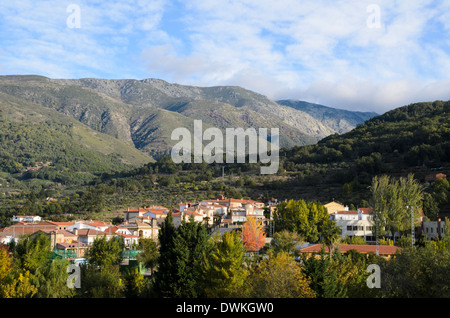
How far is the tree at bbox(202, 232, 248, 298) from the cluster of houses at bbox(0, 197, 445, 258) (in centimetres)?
1770

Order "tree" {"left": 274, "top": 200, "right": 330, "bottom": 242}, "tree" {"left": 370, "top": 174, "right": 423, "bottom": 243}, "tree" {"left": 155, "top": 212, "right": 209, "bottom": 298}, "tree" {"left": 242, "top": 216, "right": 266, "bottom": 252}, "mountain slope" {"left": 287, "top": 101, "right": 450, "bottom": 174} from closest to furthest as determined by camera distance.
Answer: "tree" {"left": 155, "top": 212, "right": 209, "bottom": 298}, "tree" {"left": 242, "top": 216, "right": 266, "bottom": 252}, "tree" {"left": 370, "top": 174, "right": 423, "bottom": 243}, "tree" {"left": 274, "top": 200, "right": 330, "bottom": 242}, "mountain slope" {"left": 287, "top": 101, "right": 450, "bottom": 174}

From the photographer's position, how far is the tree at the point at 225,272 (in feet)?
87.6

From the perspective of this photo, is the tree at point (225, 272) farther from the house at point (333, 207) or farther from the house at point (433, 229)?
the house at point (333, 207)

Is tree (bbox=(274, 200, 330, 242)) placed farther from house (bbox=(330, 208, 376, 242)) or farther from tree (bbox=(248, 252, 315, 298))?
tree (bbox=(248, 252, 315, 298))

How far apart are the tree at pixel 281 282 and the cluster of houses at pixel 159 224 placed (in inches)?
746

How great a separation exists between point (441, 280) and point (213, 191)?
6473cm

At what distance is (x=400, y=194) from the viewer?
51438 mm

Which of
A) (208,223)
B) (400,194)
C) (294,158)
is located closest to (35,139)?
(294,158)

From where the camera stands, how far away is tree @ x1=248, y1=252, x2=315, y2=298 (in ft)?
78.5

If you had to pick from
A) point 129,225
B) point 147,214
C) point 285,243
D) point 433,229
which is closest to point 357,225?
point 433,229

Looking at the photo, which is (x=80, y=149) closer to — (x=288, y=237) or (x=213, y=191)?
(x=213, y=191)

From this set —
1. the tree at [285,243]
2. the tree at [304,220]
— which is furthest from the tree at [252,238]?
the tree at [304,220]

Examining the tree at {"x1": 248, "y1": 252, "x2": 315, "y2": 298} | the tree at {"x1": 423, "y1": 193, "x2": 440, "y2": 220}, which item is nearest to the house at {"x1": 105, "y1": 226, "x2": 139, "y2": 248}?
the tree at {"x1": 248, "y1": 252, "x2": 315, "y2": 298}
